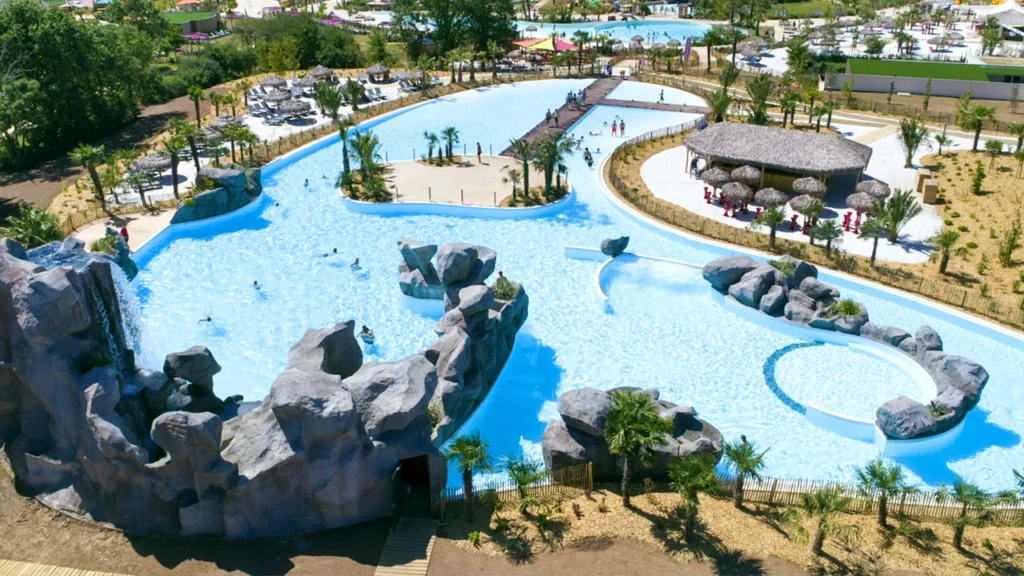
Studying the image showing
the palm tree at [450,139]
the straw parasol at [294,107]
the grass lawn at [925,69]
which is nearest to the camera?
the palm tree at [450,139]

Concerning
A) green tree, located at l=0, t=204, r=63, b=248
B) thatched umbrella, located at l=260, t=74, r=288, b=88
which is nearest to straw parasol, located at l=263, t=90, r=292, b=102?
thatched umbrella, located at l=260, t=74, r=288, b=88

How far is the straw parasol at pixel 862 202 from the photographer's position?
37.2 m

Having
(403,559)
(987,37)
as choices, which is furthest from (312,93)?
(987,37)

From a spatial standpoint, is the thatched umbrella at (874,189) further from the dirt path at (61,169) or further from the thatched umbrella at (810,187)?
the dirt path at (61,169)

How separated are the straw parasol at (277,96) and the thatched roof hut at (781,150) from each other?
3029cm

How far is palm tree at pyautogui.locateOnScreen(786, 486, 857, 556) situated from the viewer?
18.3 meters

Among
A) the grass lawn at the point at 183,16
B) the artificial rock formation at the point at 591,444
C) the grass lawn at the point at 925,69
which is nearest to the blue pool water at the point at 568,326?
the artificial rock formation at the point at 591,444

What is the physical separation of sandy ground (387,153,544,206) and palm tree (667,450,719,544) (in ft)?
78.3

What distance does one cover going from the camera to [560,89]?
2611 inches

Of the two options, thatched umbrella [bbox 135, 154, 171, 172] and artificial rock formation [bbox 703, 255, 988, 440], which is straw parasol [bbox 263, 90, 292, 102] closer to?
thatched umbrella [bbox 135, 154, 171, 172]

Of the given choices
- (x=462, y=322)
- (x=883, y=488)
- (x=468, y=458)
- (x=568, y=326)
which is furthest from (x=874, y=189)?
(x=468, y=458)

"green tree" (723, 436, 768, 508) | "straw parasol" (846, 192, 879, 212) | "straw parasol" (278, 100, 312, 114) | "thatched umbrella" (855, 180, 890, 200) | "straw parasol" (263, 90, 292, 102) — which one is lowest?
"green tree" (723, 436, 768, 508)

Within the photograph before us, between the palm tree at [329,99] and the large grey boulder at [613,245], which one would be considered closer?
the large grey boulder at [613,245]

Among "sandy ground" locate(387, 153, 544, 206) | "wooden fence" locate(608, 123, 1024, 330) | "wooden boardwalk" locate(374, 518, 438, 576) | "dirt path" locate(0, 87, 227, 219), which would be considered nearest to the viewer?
"wooden boardwalk" locate(374, 518, 438, 576)
